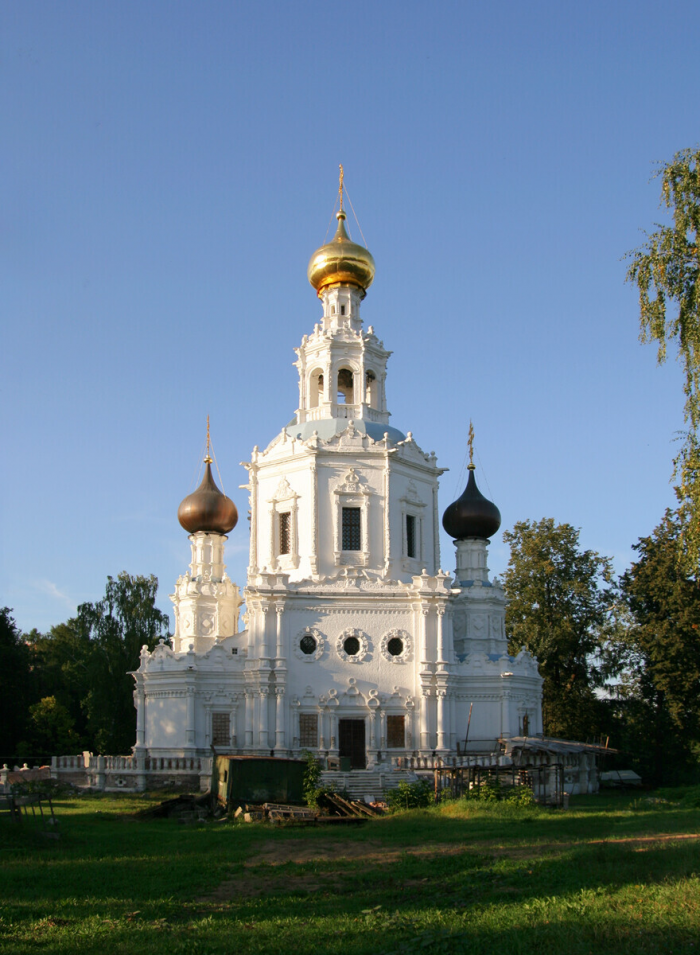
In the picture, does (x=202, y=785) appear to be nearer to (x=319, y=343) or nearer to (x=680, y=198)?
(x=319, y=343)

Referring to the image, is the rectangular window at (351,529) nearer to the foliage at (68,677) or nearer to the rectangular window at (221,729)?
the rectangular window at (221,729)

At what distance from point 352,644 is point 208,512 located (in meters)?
9.40

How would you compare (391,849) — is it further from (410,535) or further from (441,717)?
(410,535)

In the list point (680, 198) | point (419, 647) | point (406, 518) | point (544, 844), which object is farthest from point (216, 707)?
point (680, 198)

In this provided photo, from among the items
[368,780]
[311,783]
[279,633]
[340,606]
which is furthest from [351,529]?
[311,783]

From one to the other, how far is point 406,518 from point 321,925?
90.4 feet

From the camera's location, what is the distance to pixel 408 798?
81.1 ft

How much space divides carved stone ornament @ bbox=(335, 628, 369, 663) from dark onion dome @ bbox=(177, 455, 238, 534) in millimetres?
8798

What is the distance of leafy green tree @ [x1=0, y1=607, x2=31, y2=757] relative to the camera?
41781mm

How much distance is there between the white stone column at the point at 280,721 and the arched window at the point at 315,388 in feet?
39.9

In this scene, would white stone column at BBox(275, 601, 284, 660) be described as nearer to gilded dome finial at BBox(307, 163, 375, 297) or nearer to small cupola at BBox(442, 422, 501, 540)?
small cupola at BBox(442, 422, 501, 540)

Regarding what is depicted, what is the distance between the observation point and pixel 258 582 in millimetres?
33656

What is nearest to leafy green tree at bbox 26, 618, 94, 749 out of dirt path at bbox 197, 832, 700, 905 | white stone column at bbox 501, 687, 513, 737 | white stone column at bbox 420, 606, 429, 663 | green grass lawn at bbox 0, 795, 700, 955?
white stone column at bbox 420, 606, 429, 663

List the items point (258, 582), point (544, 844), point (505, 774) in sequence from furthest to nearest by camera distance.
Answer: point (258, 582) < point (505, 774) < point (544, 844)
